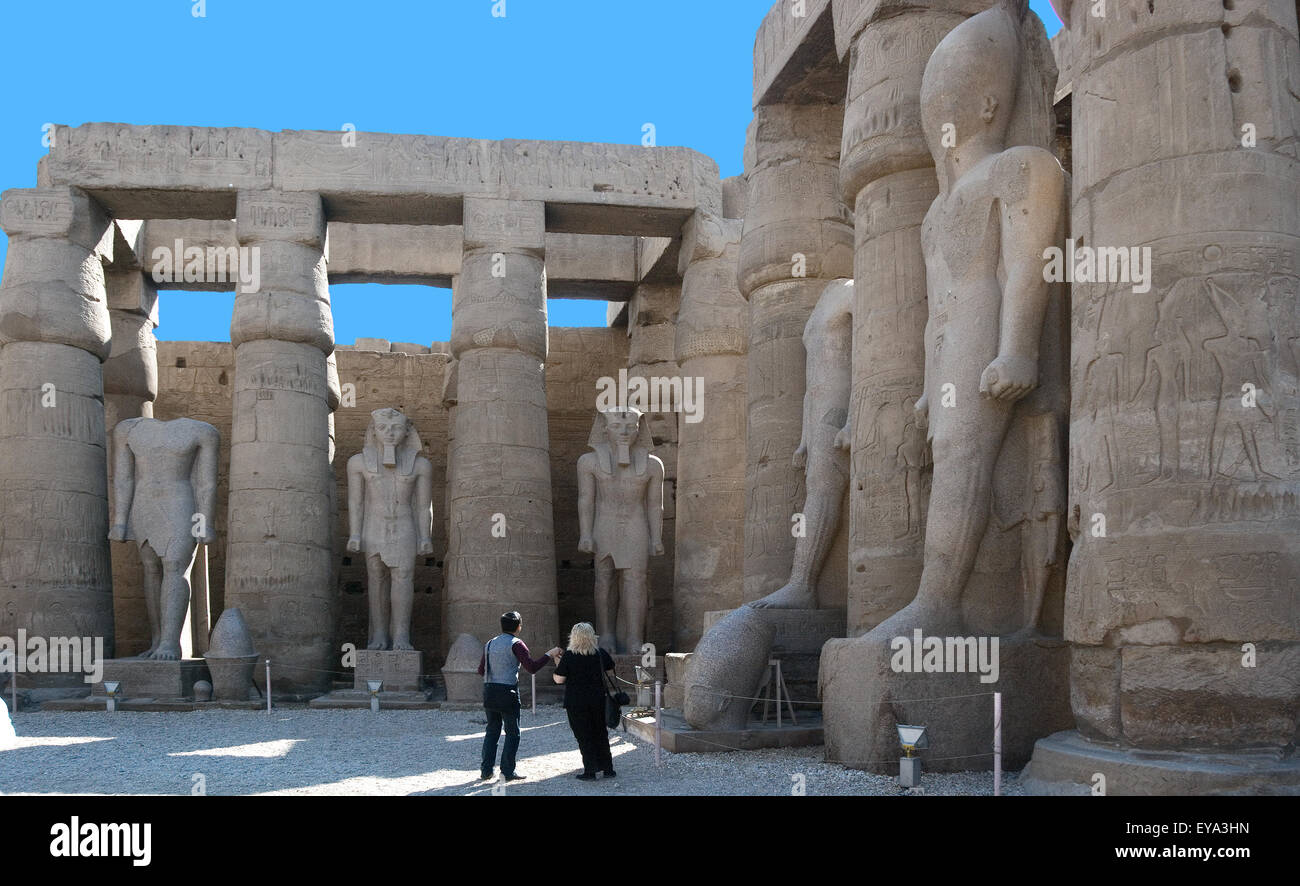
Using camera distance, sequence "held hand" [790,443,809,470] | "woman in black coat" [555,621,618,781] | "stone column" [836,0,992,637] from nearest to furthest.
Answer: "woman in black coat" [555,621,618,781] → "stone column" [836,0,992,637] → "held hand" [790,443,809,470]

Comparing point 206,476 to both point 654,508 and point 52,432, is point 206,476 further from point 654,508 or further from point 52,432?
point 654,508

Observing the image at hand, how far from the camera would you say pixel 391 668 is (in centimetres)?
1377

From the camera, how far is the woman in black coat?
24.1 ft

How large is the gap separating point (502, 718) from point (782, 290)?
4977 millimetres

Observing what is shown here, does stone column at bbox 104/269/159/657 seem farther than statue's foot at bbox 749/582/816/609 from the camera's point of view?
Yes

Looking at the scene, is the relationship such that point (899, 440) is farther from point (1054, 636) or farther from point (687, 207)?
point (687, 207)

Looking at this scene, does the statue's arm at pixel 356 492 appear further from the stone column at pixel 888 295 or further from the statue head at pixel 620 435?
the stone column at pixel 888 295

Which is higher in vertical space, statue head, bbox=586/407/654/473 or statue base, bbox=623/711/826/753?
statue head, bbox=586/407/654/473

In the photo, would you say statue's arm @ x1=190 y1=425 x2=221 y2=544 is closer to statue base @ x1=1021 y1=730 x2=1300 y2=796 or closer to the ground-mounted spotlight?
the ground-mounted spotlight

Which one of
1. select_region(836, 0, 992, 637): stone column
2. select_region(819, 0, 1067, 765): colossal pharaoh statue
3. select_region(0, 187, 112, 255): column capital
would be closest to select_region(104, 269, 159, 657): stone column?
select_region(0, 187, 112, 255): column capital

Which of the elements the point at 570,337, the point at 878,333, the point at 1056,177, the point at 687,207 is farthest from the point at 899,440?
the point at 570,337

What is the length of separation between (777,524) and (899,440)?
2.64m

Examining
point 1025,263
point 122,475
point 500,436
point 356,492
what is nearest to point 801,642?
point 1025,263

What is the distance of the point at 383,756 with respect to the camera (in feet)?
29.3
